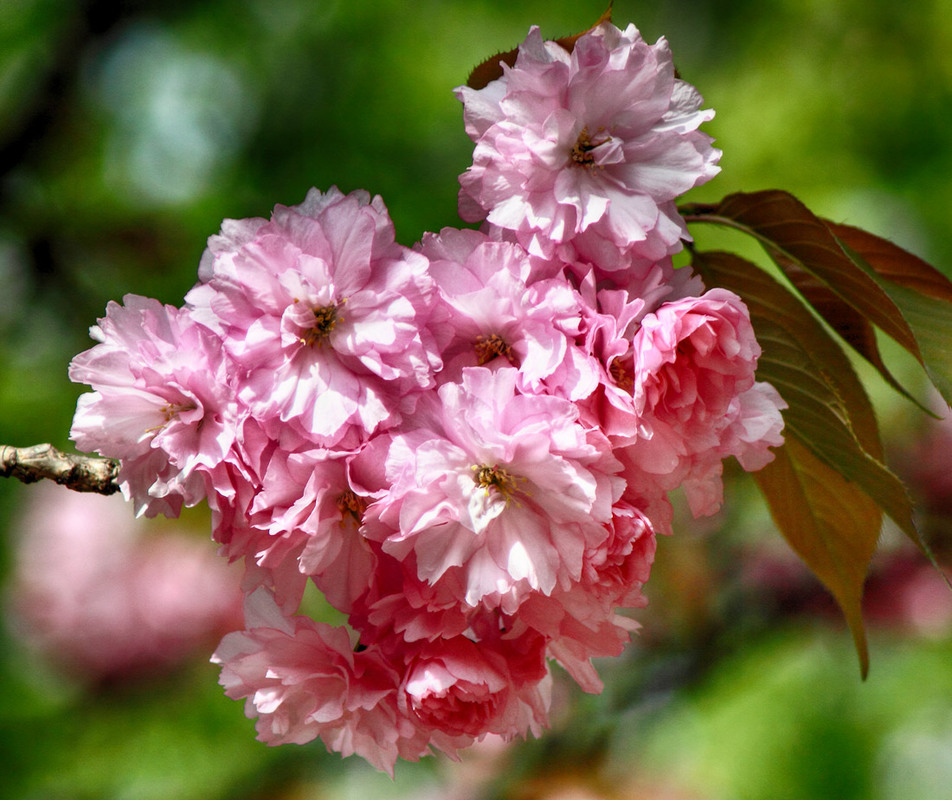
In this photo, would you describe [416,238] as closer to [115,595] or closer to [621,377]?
[115,595]

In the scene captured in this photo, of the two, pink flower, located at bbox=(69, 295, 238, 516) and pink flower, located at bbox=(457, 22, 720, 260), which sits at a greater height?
pink flower, located at bbox=(457, 22, 720, 260)

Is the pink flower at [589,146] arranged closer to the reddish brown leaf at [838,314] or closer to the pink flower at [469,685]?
the reddish brown leaf at [838,314]

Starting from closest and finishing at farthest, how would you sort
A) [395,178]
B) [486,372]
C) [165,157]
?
[486,372] < [395,178] < [165,157]

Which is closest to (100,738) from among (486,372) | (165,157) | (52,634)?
(52,634)

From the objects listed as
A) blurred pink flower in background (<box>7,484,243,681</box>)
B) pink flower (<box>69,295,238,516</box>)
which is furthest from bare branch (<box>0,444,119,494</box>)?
blurred pink flower in background (<box>7,484,243,681</box>)

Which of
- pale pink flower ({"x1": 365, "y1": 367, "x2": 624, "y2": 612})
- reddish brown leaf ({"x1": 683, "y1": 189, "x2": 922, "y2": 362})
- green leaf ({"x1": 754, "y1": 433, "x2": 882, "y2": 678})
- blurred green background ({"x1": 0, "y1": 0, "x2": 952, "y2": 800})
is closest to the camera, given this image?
pale pink flower ({"x1": 365, "y1": 367, "x2": 624, "y2": 612})

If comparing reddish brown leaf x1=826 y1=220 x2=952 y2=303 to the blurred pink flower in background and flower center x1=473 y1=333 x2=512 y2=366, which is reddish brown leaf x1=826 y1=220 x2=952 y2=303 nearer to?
flower center x1=473 y1=333 x2=512 y2=366

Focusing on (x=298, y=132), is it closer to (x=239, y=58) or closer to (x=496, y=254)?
(x=239, y=58)
